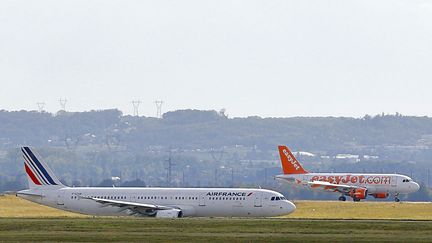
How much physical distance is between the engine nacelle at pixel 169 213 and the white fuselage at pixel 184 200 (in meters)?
0.80

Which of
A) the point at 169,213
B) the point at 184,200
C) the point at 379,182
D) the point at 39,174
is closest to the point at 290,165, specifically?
the point at 379,182

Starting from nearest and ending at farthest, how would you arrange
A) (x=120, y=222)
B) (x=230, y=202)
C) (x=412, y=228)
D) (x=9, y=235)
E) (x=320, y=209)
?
(x=9, y=235)
(x=412, y=228)
(x=120, y=222)
(x=230, y=202)
(x=320, y=209)

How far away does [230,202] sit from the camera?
10556 centimetres

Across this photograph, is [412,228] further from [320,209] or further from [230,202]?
[320,209]

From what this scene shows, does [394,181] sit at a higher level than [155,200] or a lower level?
higher

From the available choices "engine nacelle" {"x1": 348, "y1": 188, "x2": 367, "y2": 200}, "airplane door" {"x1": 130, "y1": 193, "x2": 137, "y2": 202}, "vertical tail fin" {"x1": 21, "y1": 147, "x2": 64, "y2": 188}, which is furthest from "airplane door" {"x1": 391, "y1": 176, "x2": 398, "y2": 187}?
"vertical tail fin" {"x1": 21, "y1": 147, "x2": 64, "y2": 188}

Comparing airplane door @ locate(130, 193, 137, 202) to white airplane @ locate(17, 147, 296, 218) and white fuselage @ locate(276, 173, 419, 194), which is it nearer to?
white airplane @ locate(17, 147, 296, 218)

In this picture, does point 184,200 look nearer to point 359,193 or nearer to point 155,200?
point 155,200

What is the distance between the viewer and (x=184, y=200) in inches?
4215

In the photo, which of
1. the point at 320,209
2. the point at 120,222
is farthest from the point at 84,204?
the point at 320,209

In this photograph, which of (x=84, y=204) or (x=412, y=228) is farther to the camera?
(x=84, y=204)

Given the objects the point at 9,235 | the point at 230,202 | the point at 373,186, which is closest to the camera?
the point at 9,235

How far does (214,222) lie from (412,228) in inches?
536

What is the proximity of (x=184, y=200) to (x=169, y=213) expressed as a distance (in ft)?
8.36
